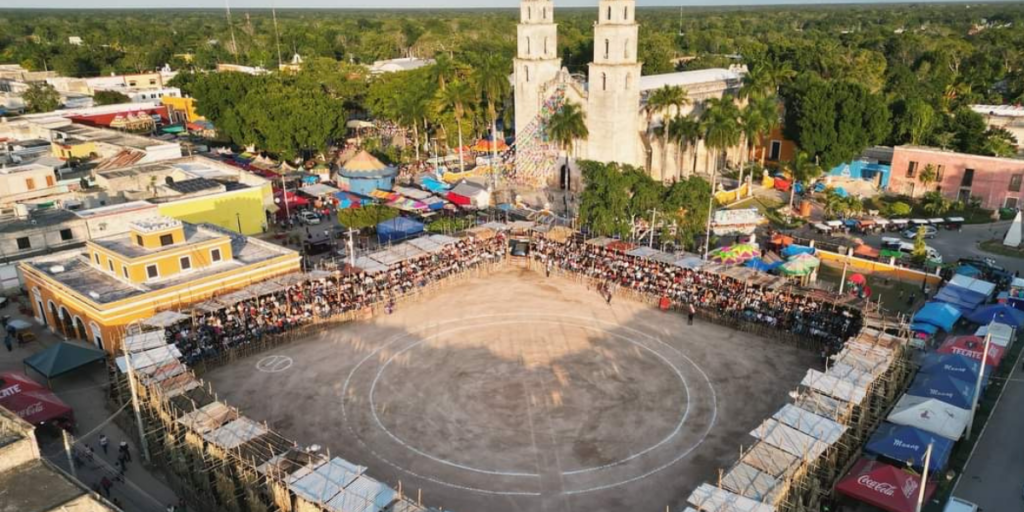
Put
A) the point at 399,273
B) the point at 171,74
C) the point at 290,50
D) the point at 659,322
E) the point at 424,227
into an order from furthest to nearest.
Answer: the point at 290,50
the point at 171,74
the point at 424,227
the point at 399,273
the point at 659,322

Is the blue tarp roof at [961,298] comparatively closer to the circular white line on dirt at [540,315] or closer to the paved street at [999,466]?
the paved street at [999,466]

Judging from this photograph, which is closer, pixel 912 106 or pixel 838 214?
pixel 838 214

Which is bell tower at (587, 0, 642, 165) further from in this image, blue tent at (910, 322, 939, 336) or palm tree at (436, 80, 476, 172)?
blue tent at (910, 322, 939, 336)

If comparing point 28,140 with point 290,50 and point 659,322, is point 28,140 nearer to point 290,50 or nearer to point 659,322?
point 659,322

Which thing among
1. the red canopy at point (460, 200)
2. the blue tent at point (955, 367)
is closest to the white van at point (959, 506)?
the blue tent at point (955, 367)

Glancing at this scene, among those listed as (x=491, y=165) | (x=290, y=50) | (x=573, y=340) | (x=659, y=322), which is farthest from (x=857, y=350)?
(x=290, y=50)

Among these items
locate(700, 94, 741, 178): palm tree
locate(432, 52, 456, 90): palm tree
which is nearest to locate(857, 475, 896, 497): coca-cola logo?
locate(700, 94, 741, 178): palm tree
